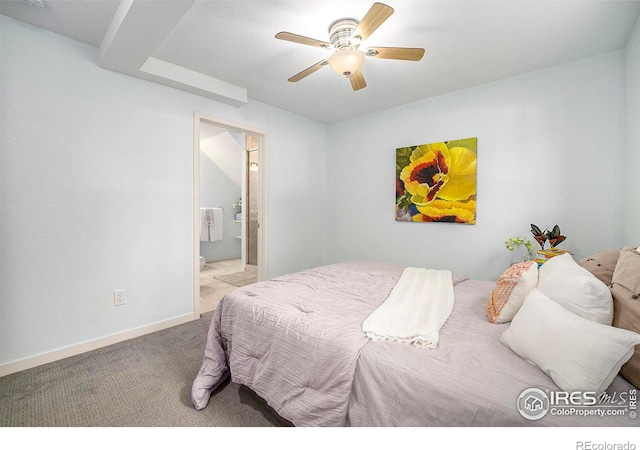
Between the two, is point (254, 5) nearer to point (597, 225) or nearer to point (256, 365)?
point (256, 365)

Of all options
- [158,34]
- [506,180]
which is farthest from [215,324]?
[506,180]

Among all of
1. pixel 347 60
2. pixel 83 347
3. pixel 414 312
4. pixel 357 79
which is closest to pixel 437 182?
pixel 357 79

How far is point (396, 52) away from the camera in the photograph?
1896 millimetres

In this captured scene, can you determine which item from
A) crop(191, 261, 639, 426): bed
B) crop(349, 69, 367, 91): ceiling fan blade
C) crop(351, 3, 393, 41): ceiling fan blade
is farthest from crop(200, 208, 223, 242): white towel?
crop(351, 3, 393, 41): ceiling fan blade

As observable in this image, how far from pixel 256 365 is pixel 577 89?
3410 millimetres

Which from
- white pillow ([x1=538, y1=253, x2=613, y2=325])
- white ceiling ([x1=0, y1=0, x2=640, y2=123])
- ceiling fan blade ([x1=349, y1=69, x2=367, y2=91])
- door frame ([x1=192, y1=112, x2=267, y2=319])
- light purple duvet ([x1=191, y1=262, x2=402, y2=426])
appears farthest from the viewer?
door frame ([x1=192, y1=112, x2=267, y2=319])

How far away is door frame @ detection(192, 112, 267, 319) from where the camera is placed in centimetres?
295

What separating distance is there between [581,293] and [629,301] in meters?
0.13

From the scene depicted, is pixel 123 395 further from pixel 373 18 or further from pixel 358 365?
pixel 373 18

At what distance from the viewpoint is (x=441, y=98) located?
10.7ft

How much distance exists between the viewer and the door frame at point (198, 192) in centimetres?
295

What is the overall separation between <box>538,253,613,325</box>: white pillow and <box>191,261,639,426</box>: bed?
0.22m

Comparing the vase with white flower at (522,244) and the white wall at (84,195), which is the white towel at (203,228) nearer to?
the white wall at (84,195)

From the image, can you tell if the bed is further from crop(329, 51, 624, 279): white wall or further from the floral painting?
the floral painting
